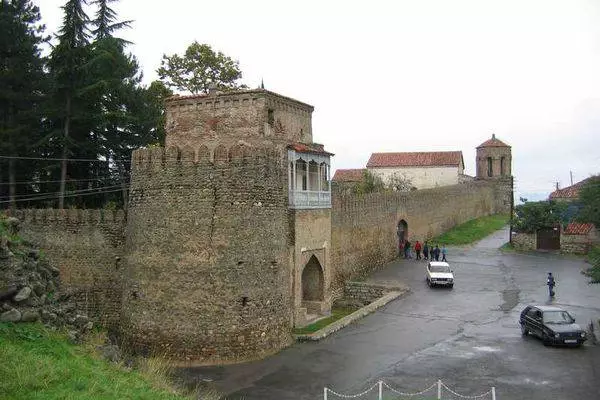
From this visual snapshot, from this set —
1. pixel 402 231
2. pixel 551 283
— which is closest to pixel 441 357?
pixel 551 283

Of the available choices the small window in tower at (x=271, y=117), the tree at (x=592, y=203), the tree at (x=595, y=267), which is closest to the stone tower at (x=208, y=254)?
the small window in tower at (x=271, y=117)

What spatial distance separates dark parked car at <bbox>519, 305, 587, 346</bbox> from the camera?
1689 cm

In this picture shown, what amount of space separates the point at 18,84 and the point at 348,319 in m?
20.0

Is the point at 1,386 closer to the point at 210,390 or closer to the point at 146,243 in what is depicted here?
the point at 210,390

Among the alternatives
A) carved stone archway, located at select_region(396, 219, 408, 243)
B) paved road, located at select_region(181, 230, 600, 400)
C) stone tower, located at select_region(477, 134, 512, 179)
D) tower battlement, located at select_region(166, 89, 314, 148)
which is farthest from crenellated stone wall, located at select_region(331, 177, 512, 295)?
stone tower, located at select_region(477, 134, 512, 179)

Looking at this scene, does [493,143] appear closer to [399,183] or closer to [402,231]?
[399,183]

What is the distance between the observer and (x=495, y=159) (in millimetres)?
61875

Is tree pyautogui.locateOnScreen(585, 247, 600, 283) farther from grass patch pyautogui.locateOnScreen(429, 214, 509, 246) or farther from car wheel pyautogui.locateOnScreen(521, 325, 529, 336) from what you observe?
grass patch pyautogui.locateOnScreen(429, 214, 509, 246)

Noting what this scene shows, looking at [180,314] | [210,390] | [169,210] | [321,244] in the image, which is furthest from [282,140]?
[210,390]

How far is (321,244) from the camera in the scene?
70.9 ft

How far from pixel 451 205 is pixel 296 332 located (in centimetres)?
2671

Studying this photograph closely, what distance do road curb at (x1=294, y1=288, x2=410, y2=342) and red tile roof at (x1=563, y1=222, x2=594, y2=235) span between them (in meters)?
14.7

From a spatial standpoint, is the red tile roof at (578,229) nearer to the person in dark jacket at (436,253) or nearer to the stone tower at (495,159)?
the person in dark jacket at (436,253)

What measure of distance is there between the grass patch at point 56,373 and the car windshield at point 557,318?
11784 mm
